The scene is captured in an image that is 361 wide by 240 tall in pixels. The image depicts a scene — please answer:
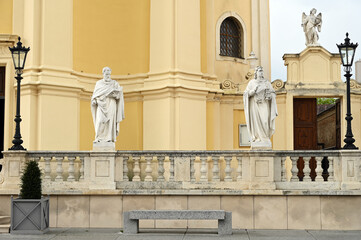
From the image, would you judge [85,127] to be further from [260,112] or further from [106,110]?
[260,112]

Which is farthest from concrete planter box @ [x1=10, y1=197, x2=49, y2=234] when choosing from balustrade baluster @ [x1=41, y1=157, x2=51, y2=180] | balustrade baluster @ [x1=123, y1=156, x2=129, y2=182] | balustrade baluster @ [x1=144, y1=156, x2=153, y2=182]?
balustrade baluster @ [x1=144, y1=156, x2=153, y2=182]

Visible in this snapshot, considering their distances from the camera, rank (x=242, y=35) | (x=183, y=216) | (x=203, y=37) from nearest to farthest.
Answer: (x=183, y=216)
(x=203, y=37)
(x=242, y=35)

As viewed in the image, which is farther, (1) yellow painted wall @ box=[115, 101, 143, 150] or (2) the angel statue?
(2) the angel statue

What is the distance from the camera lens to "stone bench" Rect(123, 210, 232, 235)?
48.2 ft

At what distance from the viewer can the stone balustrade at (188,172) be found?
1617 cm

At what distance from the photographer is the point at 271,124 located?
1639cm

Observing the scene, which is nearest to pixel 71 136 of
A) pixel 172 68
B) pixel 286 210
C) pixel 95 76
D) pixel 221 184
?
pixel 95 76

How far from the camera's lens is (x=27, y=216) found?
49.3 feet

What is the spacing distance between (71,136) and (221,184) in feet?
20.7

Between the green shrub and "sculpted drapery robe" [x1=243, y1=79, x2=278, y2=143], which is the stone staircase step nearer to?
the green shrub

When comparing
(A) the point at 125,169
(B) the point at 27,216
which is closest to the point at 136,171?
(A) the point at 125,169

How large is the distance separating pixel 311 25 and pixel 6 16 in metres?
10.4

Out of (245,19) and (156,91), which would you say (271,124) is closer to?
(156,91)

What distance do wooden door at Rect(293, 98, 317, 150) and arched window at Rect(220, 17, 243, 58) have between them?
3839mm
